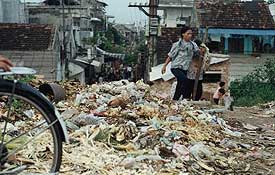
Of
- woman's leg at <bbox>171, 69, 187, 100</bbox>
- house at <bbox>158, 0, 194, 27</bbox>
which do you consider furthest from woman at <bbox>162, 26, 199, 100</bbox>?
house at <bbox>158, 0, 194, 27</bbox>

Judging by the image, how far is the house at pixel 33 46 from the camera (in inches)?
953

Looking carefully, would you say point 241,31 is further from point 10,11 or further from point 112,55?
point 112,55

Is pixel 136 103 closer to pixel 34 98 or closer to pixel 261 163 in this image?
pixel 261 163

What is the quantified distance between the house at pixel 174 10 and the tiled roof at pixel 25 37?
14.9 meters

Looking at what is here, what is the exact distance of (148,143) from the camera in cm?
536

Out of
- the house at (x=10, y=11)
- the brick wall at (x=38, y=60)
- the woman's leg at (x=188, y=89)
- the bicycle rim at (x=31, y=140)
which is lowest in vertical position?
the brick wall at (x=38, y=60)

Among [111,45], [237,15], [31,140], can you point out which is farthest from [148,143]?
[111,45]

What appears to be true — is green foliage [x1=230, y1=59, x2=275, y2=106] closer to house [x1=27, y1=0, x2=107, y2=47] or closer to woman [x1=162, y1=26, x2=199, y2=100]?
woman [x1=162, y1=26, x2=199, y2=100]

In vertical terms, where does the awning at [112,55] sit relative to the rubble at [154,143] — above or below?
below

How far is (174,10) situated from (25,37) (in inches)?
677

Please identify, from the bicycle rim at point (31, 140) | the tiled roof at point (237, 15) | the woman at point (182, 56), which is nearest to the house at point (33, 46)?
the tiled roof at point (237, 15)

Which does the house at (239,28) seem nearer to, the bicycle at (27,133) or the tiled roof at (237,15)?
the tiled roof at (237,15)

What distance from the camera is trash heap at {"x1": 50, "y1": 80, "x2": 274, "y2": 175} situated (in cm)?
459

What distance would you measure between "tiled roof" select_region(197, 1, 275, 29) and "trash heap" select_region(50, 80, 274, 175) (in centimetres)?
1834
